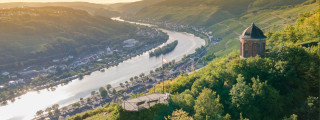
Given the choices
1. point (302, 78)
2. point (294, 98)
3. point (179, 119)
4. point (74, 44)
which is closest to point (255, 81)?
point (294, 98)

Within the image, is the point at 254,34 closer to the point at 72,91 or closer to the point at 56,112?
the point at 56,112

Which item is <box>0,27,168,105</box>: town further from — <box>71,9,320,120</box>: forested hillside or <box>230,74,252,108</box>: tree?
<box>230,74,252,108</box>: tree

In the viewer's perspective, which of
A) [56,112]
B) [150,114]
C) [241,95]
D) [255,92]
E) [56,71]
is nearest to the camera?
[150,114]

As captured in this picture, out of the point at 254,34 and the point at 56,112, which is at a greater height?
the point at 254,34

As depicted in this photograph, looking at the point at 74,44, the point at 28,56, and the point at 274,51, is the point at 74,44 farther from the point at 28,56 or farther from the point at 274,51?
the point at 274,51

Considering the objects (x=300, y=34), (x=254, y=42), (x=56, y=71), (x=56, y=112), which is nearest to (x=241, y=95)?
(x=254, y=42)

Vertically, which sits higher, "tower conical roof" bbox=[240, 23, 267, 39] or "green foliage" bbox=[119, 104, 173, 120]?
"tower conical roof" bbox=[240, 23, 267, 39]

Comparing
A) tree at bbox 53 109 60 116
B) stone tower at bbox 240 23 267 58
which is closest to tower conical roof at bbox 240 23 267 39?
stone tower at bbox 240 23 267 58

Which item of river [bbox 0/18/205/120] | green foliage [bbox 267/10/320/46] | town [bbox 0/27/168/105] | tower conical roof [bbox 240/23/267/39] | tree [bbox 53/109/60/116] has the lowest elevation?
river [bbox 0/18/205/120]
